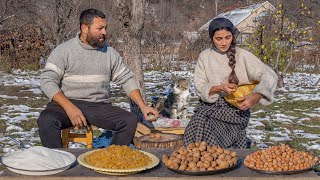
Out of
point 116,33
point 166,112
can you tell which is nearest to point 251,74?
point 166,112

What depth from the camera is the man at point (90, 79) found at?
14.5 ft

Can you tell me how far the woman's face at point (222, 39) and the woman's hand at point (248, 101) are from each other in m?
0.54

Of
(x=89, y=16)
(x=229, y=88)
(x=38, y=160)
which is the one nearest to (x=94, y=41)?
(x=89, y=16)

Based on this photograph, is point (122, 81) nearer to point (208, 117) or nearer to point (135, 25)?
point (208, 117)

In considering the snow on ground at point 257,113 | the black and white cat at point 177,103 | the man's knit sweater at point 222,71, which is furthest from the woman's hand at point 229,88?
the black and white cat at point 177,103

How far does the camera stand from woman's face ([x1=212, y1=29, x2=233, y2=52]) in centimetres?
428

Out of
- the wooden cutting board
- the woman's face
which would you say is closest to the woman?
the woman's face

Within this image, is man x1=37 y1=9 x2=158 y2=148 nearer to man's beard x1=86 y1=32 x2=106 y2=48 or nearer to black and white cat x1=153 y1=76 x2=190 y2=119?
man's beard x1=86 y1=32 x2=106 y2=48

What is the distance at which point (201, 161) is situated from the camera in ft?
A: 9.97

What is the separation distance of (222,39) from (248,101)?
625mm

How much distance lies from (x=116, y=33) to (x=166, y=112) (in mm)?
10626

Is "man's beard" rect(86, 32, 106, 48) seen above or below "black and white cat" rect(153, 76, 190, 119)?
above

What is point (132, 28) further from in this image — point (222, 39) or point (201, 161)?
point (201, 161)

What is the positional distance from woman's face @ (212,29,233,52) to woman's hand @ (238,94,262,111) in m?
0.54
